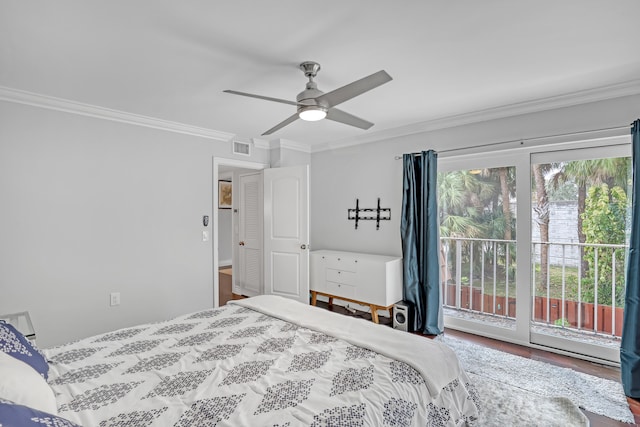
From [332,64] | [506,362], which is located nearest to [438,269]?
[506,362]

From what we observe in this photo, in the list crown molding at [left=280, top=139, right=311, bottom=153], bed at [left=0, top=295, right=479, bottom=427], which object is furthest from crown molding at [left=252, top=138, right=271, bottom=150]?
bed at [left=0, top=295, right=479, bottom=427]

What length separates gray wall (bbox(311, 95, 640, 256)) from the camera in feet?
9.23

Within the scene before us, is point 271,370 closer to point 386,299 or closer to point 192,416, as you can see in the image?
point 192,416

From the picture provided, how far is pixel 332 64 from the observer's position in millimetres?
2223

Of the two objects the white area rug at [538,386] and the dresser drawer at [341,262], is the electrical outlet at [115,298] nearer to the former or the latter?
the dresser drawer at [341,262]

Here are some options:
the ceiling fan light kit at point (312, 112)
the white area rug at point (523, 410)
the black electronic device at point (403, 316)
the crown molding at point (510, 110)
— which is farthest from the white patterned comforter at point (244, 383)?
the crown molding at point (510, 110)

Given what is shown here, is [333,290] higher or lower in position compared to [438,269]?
lower

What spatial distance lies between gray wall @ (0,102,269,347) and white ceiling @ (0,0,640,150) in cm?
46

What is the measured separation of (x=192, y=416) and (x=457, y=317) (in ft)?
10.9

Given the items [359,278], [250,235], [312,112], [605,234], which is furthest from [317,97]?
[250,235]

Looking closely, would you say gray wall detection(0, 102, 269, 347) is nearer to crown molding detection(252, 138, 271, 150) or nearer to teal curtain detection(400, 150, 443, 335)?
crown molding detection(252, 138, 271, 150)

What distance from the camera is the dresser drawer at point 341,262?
3884 millimetres

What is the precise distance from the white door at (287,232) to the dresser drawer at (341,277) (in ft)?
0.98

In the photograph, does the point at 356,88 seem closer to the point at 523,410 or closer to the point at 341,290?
the point at 523,410
